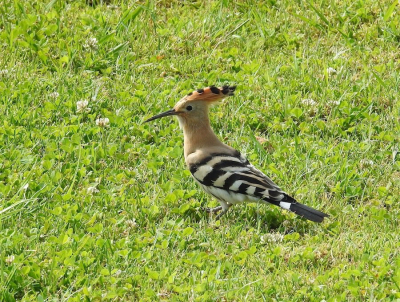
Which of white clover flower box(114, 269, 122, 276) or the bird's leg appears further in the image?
the bird's leg

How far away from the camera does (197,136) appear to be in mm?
5301

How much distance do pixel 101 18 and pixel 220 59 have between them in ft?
3.60

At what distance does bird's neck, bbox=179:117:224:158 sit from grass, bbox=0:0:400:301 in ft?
0.63

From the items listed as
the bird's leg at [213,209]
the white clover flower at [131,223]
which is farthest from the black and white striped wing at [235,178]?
the white clover flower at [131,223]

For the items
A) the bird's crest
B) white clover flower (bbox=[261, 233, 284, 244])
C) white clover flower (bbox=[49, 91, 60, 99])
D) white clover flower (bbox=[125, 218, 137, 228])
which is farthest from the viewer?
white clover flower (bbox=[49, 91, 60, 99])

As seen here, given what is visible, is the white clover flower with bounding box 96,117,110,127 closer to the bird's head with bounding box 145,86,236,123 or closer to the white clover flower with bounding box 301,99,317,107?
the bird's head with bounding box 145,86,236,123

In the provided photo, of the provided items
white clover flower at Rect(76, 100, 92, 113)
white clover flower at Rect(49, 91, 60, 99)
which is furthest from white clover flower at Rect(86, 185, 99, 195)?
white clover flower at Rect(49, 91, 60, 99)

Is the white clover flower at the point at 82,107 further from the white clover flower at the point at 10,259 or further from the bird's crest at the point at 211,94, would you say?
the white clover flower at the point at 10,259

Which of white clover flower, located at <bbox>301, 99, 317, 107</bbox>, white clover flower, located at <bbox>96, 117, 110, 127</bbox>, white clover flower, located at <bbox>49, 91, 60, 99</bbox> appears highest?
white clover flower, located at <bbox>49, 91, 60, 99</bbox>

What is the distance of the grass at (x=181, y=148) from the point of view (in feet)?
13.9

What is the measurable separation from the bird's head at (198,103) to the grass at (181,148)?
29 centimetres

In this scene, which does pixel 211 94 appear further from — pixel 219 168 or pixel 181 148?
pixel 219 168

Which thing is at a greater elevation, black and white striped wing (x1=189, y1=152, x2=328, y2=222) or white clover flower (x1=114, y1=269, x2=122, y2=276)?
black and white striped wing (x1=189, y1=152, x2=328, y2=222)

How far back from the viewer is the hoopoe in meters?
4.72
